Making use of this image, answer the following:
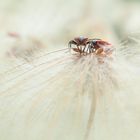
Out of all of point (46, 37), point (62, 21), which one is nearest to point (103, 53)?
point (46, 37)

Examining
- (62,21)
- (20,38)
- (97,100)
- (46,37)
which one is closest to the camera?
(97,100)

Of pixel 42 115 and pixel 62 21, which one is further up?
pixel 62 21

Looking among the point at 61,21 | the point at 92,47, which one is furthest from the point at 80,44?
the point at 61,21

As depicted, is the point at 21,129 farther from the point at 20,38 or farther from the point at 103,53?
the point at 20,38

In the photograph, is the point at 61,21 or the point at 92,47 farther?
the point at 61,21

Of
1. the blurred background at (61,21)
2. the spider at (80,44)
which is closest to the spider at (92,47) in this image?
the spider at (80,44)

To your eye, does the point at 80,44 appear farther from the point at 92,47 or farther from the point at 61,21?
the point at 61,21

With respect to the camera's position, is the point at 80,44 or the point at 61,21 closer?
the point at 80,44

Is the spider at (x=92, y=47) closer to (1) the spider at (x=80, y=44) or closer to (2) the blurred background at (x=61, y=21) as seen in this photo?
(1) the spider at (x=80, y=44)
